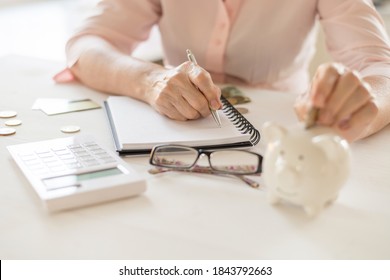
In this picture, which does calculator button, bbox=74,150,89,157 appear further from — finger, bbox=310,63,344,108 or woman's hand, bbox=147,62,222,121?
finger, bbox=310,63,344,108

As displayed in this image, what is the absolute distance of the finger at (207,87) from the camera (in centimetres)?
89

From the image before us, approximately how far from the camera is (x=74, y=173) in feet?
2.31

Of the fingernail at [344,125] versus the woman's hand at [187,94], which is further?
the woman's hand at [187,94]

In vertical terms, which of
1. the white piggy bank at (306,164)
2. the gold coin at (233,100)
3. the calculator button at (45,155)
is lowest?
the gold coin at (233,100)

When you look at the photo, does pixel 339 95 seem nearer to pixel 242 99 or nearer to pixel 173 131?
pixel 173 131

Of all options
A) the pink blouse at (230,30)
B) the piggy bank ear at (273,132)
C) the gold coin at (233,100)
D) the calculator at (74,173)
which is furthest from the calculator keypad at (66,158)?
the pink blouse at (230,30)

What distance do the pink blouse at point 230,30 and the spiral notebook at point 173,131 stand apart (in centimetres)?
36

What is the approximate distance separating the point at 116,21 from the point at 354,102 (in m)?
0.77

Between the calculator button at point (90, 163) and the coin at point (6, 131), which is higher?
the calculator button at point (90, 163)

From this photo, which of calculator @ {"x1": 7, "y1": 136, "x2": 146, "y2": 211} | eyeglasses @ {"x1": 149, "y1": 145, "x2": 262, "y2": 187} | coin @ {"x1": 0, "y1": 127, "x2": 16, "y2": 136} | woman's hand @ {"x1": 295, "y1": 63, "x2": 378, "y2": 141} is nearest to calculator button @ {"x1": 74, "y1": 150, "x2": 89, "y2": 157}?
calculator @ {"x1": 7, "y1": 136, "x2": 146, "y2": 211}

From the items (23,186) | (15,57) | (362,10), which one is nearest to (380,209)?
(23,186)

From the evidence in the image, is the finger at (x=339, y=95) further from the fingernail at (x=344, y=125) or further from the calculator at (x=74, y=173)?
the calculator at (x=74, y=173)

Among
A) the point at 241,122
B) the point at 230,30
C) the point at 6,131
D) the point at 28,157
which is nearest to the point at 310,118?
the point at 241,122

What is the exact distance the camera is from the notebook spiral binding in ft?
2.84
